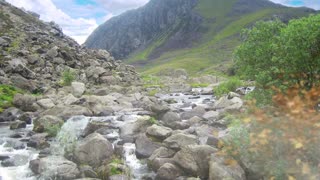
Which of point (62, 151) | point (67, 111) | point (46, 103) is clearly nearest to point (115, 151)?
point (62, 151)

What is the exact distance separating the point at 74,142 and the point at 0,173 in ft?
17.4

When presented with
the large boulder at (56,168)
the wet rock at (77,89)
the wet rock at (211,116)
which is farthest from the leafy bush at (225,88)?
the large boulder at (56,168)

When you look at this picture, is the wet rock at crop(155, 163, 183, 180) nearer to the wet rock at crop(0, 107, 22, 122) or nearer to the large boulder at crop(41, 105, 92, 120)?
the large boulder at crop(41, 105, 92, 120)

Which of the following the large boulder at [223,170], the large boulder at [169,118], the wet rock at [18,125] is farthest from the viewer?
the wet rock at [18,125]

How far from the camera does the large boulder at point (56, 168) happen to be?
23969 mm

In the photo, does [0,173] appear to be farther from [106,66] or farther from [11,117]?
[106,66]

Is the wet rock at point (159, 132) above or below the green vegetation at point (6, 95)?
below

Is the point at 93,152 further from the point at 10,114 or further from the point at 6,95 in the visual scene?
the point at 6,95

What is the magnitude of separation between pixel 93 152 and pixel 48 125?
42.3 feet

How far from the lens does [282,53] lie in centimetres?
2992

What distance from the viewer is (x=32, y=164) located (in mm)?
26469

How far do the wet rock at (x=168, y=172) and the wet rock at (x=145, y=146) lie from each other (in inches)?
201

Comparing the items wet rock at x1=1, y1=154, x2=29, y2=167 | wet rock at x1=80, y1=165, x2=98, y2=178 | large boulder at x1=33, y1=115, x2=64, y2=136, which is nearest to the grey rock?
large boulder at x1=33, y1=115, x2=64, y2=136

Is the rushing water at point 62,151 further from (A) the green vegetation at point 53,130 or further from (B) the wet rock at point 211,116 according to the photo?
(B) the wet rock at point 211,116
